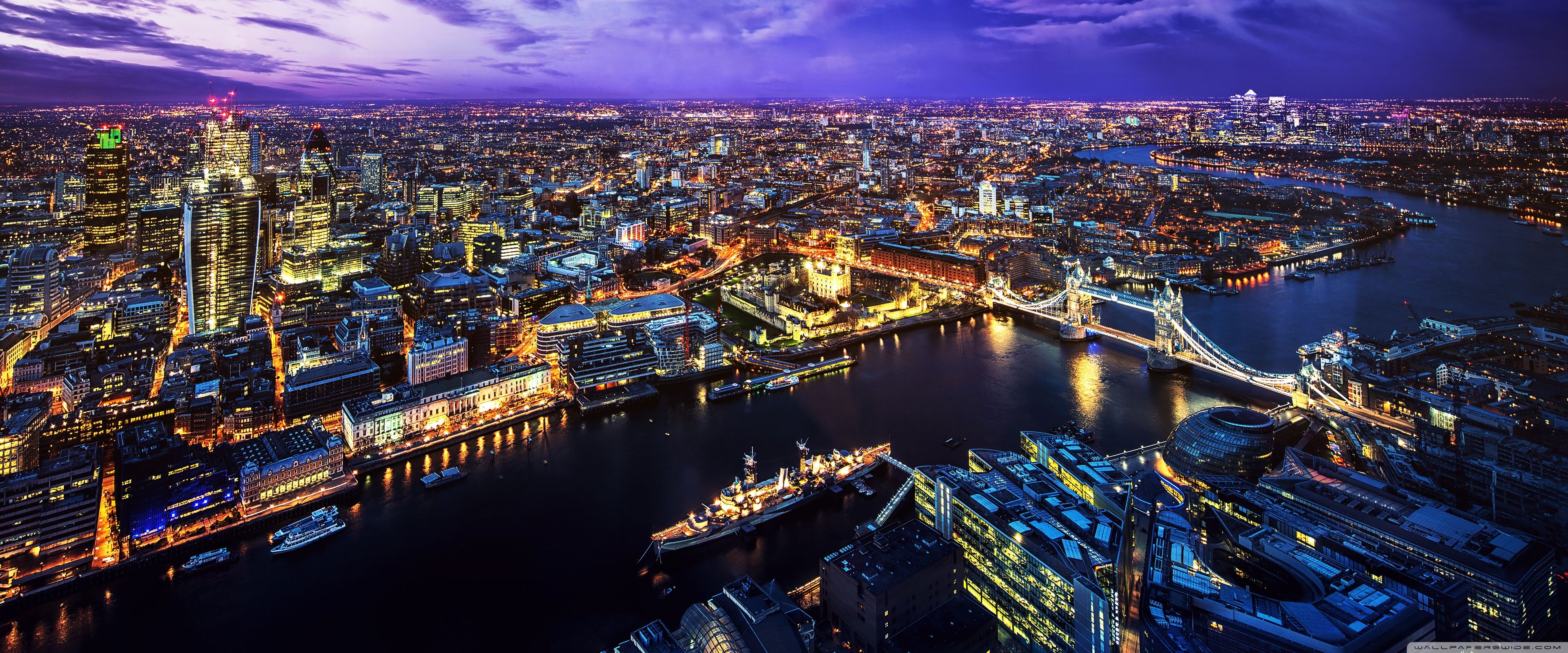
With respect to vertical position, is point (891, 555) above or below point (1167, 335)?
below

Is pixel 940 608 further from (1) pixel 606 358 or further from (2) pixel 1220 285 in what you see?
(2) pixel 1220 285

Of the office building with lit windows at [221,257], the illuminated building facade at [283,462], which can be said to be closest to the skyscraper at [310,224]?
the office building with lit windows at [221,257]

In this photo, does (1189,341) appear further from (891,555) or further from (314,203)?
(314,203)

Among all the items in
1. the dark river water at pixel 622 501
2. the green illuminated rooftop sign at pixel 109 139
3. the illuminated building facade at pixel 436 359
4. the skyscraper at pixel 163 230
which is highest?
the green illuminated rooftop sign at pixel 109 139

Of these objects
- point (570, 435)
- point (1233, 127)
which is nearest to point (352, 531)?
point (570, 435)

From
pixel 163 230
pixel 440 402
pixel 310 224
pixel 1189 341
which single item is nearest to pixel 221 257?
pixel 310 224

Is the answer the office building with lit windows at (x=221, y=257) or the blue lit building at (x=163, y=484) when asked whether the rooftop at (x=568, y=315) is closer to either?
the blue lit building at (x=163, y=484)
